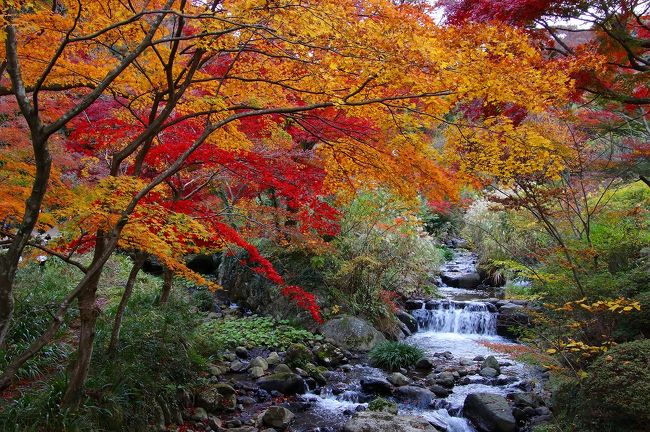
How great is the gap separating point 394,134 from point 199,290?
9.79 m

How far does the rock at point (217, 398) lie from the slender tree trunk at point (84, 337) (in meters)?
2.48

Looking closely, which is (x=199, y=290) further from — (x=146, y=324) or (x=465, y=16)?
(x=465, y=16)

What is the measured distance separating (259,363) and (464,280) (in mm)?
9764

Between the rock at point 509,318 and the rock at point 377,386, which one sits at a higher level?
the rock at point 509,318

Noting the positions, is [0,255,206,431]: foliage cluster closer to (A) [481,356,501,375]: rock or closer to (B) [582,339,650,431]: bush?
(B) [582,339,650,431]: bush

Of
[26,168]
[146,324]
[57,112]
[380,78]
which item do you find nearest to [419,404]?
[146,324]

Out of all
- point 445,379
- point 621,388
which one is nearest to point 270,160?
point 445,379

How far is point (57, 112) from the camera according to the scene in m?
8.92

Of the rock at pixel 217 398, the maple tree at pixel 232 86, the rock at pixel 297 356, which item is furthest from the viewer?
the rock at pixel 297 356

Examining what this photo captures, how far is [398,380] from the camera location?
27.7ft

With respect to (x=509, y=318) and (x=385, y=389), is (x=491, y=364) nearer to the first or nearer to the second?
(x=385, y=389)

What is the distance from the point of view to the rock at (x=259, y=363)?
8844 mm

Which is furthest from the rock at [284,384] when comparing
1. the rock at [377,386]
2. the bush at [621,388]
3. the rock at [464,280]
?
the rock at [464,280]

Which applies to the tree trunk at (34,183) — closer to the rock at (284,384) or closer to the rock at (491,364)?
the rock at (284,384)
